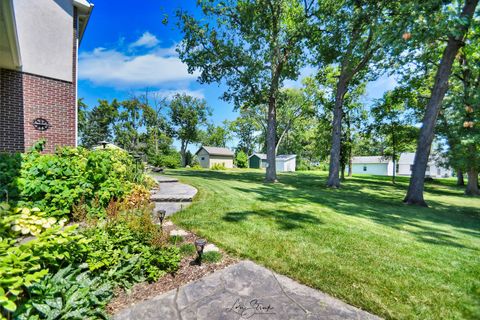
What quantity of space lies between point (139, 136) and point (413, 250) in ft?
117

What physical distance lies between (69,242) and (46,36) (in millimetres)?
7784

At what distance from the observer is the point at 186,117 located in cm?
3588

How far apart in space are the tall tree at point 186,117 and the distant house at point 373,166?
94.9 ft

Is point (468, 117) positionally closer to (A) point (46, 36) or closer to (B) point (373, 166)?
(A) point (46, 36)

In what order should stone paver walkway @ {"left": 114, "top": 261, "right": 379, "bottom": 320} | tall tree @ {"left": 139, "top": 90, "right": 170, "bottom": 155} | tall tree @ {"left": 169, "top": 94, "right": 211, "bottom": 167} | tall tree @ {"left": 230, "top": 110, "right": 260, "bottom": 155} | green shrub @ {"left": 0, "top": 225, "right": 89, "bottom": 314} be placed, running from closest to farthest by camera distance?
green shrub @ {"left": 0, "top": 225, "right": 89, "bottom": 314} < stone paver walkway @ {"left": 114, "top": 261, "right": 379, "bottom": 320} < tall tree @ {"left": 139, "top": 90, "right": 170, "bottom": 155} < tall tree @ {"left": 169, "top": 94, "right": 211, "bottom": 167} < tall tree @ {"left": 230, "top": 110, "right": 260, "bottom": 155}

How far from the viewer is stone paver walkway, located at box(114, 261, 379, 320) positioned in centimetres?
204

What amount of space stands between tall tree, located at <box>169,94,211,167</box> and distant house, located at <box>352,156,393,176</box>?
28916 mm

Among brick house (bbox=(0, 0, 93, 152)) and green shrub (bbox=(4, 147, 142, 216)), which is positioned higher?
brick house (bbox=(0, 0, 93, 152))

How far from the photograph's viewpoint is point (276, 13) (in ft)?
39.9

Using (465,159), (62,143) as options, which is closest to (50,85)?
(62,143)

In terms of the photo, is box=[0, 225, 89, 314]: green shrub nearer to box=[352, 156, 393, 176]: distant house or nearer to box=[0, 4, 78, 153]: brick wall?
box=[0, 4, 78, 153]: brick wall

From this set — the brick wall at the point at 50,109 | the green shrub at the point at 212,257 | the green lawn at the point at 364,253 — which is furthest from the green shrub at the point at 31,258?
the brick wall at the point at 50,109

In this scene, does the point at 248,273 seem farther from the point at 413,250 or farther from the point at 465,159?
the point at 465,159

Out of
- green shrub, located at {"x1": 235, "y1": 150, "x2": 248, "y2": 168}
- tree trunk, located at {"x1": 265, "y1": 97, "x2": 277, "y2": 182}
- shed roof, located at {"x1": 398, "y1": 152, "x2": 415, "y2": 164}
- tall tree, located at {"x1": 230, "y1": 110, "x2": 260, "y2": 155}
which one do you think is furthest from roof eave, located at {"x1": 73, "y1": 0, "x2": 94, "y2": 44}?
shed roof, located at {"x1": 398, "y1": 152, "x2": 415, "y2": 164}
